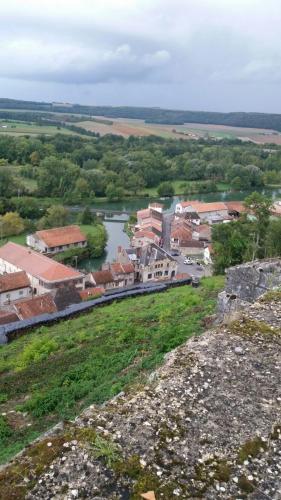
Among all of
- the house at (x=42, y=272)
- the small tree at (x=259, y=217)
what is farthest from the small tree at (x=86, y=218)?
the small tree at (x=259, y=217)

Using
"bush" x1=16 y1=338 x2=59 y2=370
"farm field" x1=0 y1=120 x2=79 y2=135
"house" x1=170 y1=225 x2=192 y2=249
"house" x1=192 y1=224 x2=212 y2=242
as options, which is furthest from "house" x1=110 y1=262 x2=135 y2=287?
"farm field" x1=0 y1=120 x2=79 y2=135

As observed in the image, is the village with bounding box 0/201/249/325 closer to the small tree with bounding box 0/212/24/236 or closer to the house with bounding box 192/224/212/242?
the house with bounding box 192/224/212/242

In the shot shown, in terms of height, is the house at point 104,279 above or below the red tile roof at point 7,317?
below

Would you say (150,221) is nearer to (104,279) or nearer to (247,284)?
(104,279)

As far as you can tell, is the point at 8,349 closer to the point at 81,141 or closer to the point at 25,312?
the point at 25,312

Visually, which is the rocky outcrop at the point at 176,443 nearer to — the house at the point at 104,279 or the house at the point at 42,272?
the house at the point at 42,272

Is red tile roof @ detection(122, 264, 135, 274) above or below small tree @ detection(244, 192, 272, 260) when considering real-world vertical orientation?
below

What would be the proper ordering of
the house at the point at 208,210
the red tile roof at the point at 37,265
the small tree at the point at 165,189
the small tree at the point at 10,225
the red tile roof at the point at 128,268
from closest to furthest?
the red tile roof at the point at 37,265 < the red tile roof at the point at 128,268 < the small tree at the point at 10,225 < the house at the point at 208,210 < the small tree at the point at 165,189
